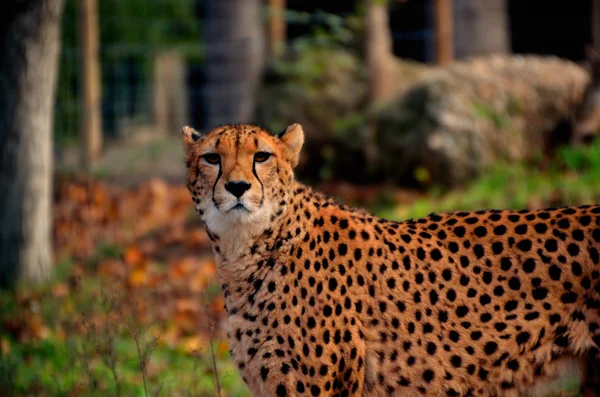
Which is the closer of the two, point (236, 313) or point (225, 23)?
point (236, 313)

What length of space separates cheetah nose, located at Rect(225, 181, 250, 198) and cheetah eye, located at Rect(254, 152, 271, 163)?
0.18 m

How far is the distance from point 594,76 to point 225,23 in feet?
22.3

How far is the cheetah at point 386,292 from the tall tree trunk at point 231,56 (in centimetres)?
963

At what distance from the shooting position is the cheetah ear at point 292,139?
4.06m

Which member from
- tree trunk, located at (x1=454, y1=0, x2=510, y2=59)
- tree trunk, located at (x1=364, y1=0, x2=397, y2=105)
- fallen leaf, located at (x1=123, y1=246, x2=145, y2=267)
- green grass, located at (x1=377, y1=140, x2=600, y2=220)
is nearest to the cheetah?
green grass, located at (x1=377, y1=140, x2=600, y2=220)

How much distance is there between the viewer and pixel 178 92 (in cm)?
1582

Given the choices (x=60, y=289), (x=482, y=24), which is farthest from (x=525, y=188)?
(x=60, y=289)

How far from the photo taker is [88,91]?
11.6 meters

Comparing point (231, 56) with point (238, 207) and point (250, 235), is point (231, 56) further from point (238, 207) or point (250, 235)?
point (238, 207)

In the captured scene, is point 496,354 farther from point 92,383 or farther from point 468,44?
point 468,44

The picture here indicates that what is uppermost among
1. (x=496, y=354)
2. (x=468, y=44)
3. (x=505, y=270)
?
(x=468, y=44)

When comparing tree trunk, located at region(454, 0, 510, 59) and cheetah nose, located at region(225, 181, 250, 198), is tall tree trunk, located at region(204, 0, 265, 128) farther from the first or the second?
cheetah nose, located at region(225, 181, 250, 198)

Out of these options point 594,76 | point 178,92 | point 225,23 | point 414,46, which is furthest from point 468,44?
point 178,92

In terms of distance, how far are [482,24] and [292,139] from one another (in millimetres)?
8246
